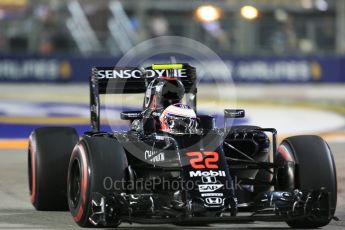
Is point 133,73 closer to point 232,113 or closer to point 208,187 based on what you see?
point 232,113

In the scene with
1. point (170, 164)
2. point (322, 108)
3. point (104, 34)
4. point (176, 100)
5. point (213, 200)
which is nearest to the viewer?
point (213, 200)

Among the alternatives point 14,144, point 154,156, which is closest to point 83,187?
point 154,156

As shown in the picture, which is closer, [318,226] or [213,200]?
[213,200]

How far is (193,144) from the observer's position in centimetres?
937

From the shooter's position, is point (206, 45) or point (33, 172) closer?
point (33, 172)

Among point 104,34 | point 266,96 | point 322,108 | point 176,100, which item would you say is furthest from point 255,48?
point 176,100

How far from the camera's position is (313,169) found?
9250mm

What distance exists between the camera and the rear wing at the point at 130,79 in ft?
36.6

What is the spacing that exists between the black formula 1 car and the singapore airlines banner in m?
26.3

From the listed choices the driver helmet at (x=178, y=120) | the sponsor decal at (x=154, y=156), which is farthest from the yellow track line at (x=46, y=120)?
the sponsor decal at (x=154, y=156)

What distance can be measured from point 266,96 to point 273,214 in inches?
924

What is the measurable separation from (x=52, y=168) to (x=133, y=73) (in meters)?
1.64

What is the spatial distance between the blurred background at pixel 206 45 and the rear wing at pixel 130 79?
11.0 meters

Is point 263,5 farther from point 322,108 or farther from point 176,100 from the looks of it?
point 176,100
